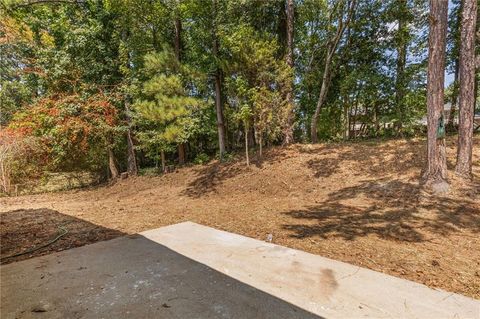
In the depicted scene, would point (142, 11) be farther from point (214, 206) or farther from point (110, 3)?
point (214, 206)

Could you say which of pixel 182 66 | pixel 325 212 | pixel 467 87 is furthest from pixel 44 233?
pixel 467 87

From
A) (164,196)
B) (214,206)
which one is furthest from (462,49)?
(164,196)

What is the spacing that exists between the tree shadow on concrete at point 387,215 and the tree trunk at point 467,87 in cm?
100

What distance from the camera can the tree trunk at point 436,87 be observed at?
4.79m

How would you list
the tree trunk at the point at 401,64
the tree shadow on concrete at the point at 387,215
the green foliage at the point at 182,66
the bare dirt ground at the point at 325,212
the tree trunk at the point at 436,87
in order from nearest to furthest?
the bare dirt ground at the point at 325,212
the tree shadow on concrete at the point at 387,215
the tree trunk at the point at 436,87
the green foliage at the point at 182,66
the tree trunk at the point at 401,64

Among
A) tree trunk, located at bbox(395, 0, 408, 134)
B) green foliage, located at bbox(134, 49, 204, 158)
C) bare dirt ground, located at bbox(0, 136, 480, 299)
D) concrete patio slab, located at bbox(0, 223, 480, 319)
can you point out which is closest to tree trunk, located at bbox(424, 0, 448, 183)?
bare dirt ground, located at bbox(0, 136, 480, 299)

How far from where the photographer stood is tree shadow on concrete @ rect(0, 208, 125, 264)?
130 inches

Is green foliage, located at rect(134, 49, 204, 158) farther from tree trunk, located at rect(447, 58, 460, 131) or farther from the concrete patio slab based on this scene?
tree trunk, located at rect(447, 58, 460, 131)

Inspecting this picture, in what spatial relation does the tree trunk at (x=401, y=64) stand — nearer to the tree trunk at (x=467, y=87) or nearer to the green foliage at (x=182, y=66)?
the green foliage at (x=182, y=66)

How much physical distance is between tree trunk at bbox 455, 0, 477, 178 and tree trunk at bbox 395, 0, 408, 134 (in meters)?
4.64

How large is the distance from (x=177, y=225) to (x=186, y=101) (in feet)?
17.5

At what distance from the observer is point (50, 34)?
9.46 meters

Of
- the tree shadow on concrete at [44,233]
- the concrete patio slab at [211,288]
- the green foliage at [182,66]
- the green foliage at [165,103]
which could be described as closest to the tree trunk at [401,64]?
the green foliage at [182,66]

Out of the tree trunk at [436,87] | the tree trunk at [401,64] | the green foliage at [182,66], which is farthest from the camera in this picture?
the tree trunk at [401,64]
